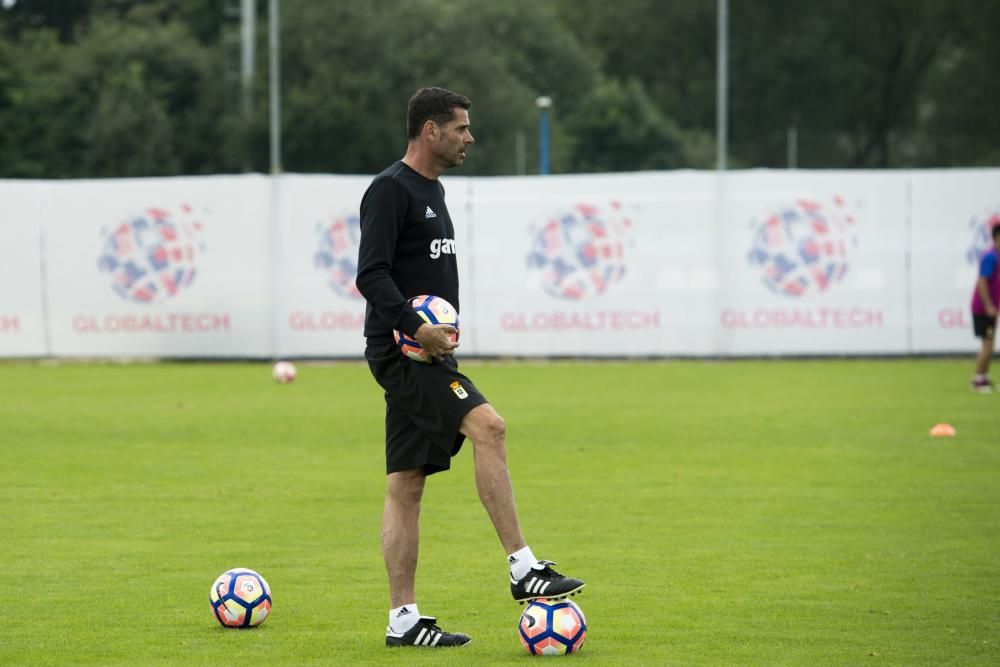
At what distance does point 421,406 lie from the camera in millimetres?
7359

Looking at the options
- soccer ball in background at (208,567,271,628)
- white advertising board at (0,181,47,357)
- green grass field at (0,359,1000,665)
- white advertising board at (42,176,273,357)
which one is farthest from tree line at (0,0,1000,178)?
soccer ball in background at (208,567,271,628)

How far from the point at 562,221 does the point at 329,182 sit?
12.2 feet

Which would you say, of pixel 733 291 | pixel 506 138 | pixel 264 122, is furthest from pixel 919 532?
pixel 506 138

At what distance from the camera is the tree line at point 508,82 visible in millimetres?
56062

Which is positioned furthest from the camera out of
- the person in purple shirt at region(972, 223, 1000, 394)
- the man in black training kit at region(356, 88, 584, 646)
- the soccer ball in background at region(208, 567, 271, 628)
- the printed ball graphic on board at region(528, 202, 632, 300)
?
the printed ball graphic on board at region(528, 202, 632, 300)

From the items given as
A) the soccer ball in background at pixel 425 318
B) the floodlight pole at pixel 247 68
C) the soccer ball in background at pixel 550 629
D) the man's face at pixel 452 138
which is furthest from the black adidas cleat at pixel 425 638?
the floodlight pole at pixel 247 68

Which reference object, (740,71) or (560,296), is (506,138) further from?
(560,296)

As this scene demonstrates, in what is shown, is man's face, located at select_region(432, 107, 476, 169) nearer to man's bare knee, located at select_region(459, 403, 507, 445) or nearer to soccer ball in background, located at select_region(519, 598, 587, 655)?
man's bare knee, located at select_region(459, 403, 507, 445)

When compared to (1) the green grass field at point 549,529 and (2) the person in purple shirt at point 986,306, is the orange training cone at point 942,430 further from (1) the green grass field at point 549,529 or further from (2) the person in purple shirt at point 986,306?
(2) the person in purple shirt at point 986,306

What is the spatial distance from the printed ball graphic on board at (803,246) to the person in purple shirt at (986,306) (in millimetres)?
5098

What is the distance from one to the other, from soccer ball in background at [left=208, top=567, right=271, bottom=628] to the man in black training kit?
700 mm

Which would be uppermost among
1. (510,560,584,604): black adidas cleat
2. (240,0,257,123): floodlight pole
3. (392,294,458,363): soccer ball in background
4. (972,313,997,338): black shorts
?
(240,0,257,123): floodlight pole

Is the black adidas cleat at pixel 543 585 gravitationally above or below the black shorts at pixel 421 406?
below

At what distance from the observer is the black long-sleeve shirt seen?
285 inches
